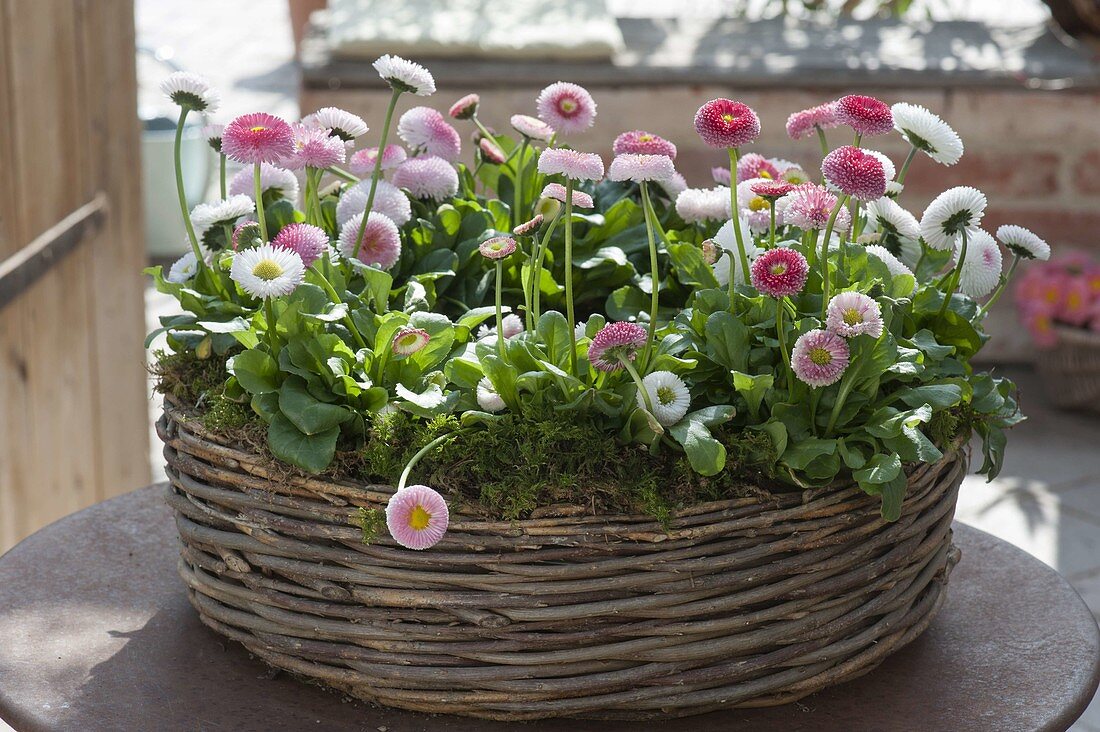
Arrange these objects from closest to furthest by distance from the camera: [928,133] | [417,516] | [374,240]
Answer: [417,516] < [928,133] < [374,240]

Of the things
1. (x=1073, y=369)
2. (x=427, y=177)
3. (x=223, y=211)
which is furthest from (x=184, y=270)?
(x=1073, y=369)

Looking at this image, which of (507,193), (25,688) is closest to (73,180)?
(507,193)

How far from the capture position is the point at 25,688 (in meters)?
0.80

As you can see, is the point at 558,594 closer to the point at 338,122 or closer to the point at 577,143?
the point at 338,122

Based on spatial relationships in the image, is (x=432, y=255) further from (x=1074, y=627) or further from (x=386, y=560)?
(x=1074, y=627)

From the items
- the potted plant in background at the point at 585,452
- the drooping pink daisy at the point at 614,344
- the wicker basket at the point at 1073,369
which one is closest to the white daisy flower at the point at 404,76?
the potted plant in background at the point at 585,452

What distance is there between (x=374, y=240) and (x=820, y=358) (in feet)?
1.09

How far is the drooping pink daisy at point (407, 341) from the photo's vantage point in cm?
76

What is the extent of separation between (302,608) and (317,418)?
13cm

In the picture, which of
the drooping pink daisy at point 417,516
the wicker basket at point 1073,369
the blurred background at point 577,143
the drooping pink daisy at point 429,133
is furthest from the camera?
the wicker basket at point 1073,369

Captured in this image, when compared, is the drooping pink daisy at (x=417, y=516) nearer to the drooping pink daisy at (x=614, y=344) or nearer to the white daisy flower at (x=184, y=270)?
the drooping pink daisy at (x=614, y=344)

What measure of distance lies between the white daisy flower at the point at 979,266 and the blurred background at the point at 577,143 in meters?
1.25

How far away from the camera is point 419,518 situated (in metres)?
0.67

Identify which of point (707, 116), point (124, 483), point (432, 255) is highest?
point (707, 116)
